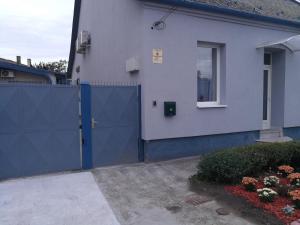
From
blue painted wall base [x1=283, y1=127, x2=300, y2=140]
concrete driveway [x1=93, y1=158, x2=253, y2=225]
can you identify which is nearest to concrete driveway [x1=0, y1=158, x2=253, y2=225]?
concrete driveway [x1=93, y1=158, x2=253, y2=225]

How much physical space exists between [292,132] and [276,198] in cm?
623

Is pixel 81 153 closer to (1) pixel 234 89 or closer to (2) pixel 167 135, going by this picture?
(2) pixel 167 135

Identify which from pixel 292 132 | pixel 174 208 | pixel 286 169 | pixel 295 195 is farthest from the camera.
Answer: pixel 292 132

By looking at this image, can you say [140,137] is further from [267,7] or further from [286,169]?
[267,7]

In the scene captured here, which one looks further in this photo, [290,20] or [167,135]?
[290,20]

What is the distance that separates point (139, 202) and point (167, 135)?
2.89 meters

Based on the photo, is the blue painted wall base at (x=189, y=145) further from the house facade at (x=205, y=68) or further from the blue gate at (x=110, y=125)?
the blue gate at (x=110, y=125)

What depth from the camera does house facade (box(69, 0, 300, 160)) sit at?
7.21 metres

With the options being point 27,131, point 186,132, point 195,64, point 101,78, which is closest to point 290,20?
point 195,64

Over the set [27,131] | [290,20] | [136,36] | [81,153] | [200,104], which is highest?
[290,20]

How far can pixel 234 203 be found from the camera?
457cm

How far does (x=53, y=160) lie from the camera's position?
21.1ft

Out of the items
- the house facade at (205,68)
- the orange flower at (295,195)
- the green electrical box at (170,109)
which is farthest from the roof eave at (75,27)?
the orange flower at (295,195)

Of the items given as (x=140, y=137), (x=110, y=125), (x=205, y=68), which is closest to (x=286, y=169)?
(x=140, y=137)
